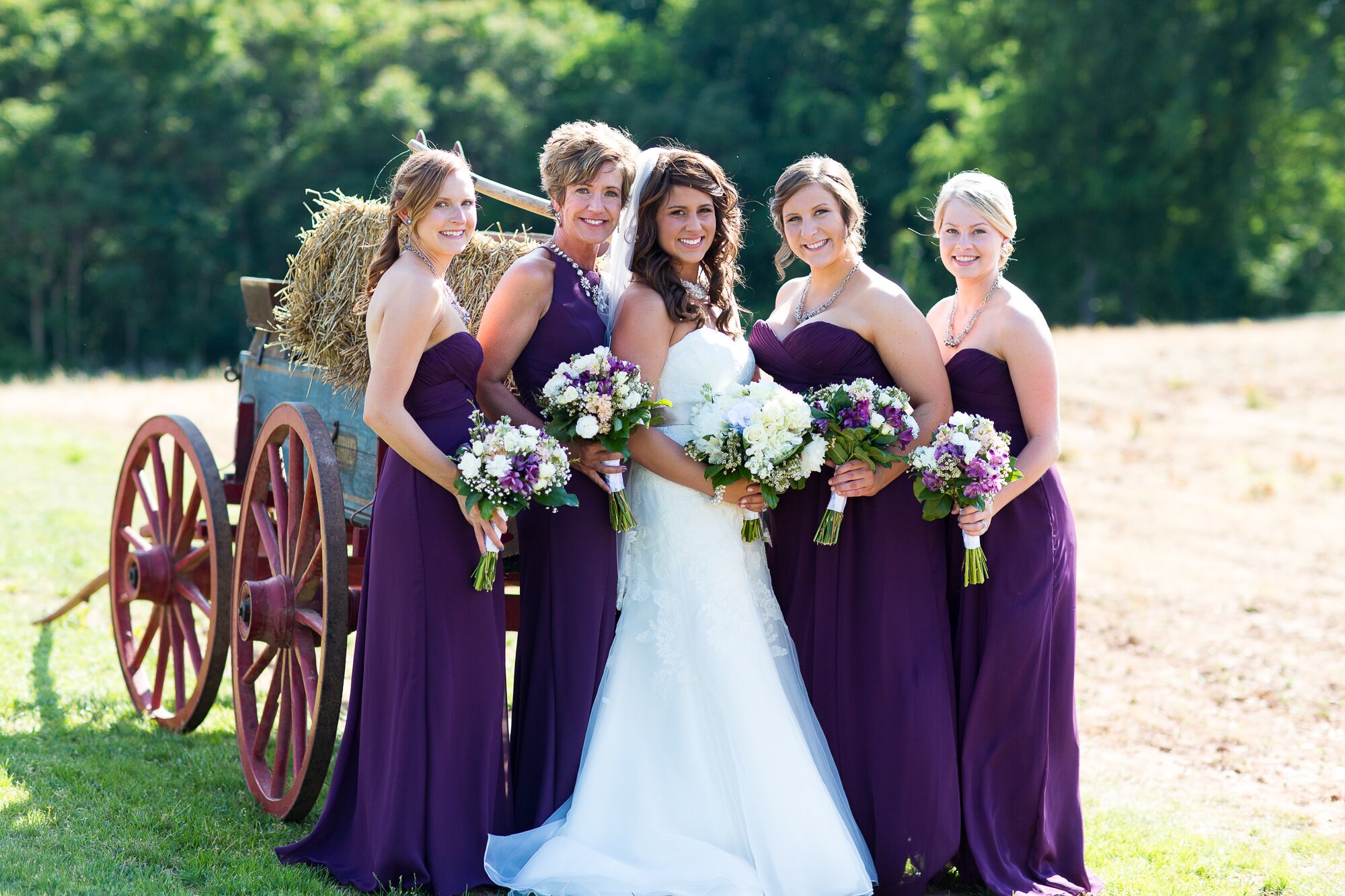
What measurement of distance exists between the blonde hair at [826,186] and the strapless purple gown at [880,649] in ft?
1.22

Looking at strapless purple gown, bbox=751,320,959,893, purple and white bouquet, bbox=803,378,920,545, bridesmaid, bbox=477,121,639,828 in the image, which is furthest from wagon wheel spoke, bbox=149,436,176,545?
purple and white bouquet, bbox=803,378,920,545

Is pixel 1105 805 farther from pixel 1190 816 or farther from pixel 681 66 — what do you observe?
pixel 681 66

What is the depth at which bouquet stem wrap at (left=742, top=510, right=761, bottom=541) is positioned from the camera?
4312mm

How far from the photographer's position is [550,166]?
437 centimetres

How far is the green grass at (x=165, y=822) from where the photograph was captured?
4141 millimetres

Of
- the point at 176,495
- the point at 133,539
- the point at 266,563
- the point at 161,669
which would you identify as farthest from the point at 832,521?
the point at 133,539

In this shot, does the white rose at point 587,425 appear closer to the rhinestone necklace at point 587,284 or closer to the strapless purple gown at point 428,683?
the strapless purple gown at point 428,683

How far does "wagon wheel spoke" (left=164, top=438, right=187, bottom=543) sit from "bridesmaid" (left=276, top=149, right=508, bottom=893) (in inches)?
80.8

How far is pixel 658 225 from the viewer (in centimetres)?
430

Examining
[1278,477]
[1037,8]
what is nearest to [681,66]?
[1037,8]

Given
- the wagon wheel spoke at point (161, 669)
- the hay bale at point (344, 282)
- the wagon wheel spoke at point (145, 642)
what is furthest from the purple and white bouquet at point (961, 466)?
the wagon wheel spoke at point (145, 642)

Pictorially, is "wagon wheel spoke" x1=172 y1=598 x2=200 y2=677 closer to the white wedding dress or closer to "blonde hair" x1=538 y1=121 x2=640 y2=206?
the white wedding dress

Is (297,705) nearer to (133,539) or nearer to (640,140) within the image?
(133,539)

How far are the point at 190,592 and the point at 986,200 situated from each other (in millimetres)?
3983
